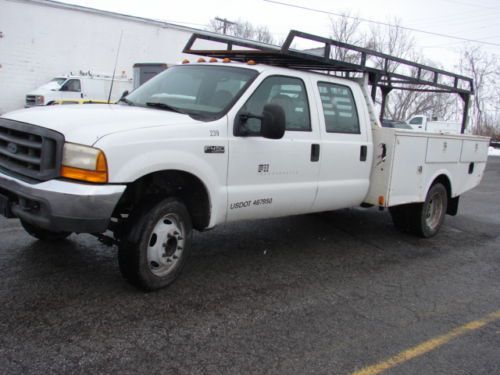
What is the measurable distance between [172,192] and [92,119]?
92 centimetres

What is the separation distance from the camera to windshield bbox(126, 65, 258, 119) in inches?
183

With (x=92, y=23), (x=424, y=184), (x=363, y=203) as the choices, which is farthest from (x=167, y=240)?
(x=92, y=23)

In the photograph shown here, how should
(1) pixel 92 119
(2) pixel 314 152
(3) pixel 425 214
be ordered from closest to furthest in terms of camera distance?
(1) pixel 92 119
(2) pixel 314 152
(3) pixel 425 214

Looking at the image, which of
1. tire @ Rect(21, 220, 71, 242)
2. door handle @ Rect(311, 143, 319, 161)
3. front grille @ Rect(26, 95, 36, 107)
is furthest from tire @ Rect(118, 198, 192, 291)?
front grille @ Rect(26, 95, 36, 107)

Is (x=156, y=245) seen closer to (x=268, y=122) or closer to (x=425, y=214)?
(x=268, y=122)

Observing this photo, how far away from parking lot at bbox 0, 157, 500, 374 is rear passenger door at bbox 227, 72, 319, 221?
692 millimetres

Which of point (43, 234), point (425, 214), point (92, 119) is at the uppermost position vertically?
point (92, 119)

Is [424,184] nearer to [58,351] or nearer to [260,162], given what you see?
[260,162]

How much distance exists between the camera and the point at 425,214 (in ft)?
22.7

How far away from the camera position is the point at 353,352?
3.56 meters

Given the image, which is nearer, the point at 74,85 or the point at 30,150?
the point at 30,150

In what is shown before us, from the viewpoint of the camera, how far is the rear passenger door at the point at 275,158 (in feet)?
15.2

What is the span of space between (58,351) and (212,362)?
37.9 inches

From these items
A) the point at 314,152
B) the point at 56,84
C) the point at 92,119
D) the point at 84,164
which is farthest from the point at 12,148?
the point at 56,84
